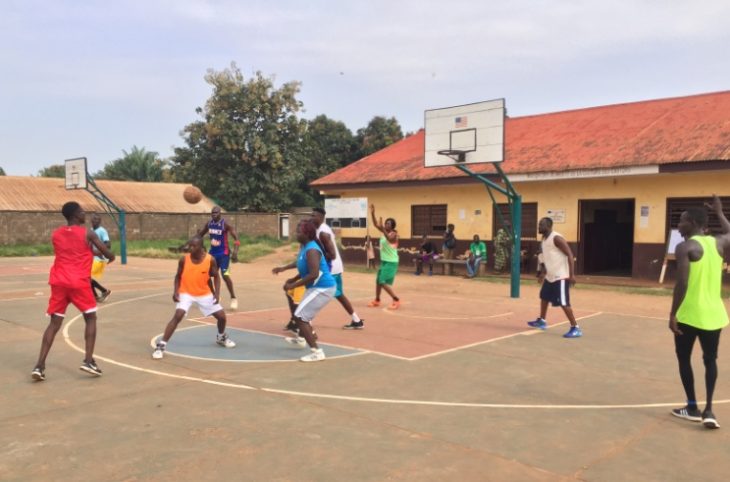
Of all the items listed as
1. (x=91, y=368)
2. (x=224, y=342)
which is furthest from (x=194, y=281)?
(x=91, y=368)

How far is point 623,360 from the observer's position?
25.4 ft

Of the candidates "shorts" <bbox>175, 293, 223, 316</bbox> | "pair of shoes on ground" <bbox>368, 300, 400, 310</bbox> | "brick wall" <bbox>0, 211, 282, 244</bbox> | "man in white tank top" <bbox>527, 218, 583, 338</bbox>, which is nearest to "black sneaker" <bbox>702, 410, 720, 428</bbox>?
"man in white tank top" <bbox>527, 218, 583, 338</bbox>

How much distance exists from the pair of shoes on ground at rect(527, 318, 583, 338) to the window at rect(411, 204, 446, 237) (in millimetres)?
10998

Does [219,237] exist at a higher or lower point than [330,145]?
lower

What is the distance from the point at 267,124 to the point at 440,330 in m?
33.1

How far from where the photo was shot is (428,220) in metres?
21.5

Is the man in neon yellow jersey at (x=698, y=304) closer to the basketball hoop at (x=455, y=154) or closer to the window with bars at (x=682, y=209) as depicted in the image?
the basketball hoop at (x=455, y=154)

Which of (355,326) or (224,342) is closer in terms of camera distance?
(224,342)

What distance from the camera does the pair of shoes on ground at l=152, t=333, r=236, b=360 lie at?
24.3 feet

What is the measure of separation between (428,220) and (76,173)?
15151 mm

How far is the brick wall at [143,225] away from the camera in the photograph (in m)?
34.3

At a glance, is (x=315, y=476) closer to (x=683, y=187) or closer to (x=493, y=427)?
(x=493, y=427)

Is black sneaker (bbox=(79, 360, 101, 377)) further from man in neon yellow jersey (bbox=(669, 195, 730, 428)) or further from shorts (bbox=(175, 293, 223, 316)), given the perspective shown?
man in neon yellow jersey (bbox=(669, 195, 730, 428))

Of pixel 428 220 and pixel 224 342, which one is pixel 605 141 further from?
pixel 224 342
